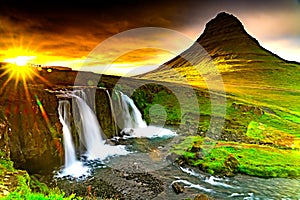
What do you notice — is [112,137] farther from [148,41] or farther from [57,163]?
[148,41]

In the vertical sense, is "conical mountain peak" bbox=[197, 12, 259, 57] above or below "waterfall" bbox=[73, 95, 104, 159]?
above

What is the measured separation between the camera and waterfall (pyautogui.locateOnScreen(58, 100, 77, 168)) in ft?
48.4

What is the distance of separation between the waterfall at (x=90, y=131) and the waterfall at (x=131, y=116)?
14.4 ft

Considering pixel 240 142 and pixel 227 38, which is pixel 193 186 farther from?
pixel 227 38

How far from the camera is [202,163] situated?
48.6ft

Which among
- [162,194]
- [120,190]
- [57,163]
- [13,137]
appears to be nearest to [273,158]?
[162,194]

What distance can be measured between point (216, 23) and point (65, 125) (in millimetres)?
159686

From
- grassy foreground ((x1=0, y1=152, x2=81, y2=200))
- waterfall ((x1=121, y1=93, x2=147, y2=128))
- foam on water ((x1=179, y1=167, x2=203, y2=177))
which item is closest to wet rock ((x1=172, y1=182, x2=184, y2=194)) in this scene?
foam on water ((x1=179, y1=167, x2=203, y2=177))

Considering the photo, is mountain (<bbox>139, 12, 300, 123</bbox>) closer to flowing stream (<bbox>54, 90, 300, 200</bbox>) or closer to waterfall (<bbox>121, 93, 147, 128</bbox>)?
waterfall (<bbox>121, 93, 147, 128</bbox>)

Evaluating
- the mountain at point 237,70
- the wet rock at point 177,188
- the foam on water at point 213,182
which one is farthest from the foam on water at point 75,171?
the mountain at point 237,70

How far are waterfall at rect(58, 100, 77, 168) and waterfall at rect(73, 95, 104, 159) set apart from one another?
3.80 ft

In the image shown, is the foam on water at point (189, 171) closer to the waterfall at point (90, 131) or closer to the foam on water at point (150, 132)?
the waterfall at point (90, 131)

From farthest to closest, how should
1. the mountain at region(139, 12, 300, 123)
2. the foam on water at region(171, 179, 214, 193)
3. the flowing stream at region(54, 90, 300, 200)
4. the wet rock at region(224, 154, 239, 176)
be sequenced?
the mountain at region(139, 12, 300, 123)
the wet rock at region(224, 154, 239, 176)
the foam on water at region(171, 179, 214, 193)
the flowing stream at region(54, 90, 300, 200)

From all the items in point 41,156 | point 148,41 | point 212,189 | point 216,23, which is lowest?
point 212,189
